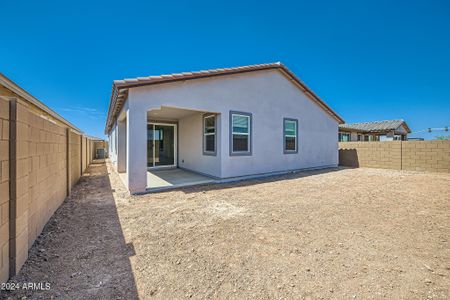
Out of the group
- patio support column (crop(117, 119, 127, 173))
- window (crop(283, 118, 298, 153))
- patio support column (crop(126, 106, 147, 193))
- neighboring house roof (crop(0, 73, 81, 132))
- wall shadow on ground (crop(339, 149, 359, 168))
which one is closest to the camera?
neighboring house roof (crop(0, 73, 81, 132))

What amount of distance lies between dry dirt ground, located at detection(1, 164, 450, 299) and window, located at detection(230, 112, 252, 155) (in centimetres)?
332

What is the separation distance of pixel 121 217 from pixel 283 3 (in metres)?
11.4

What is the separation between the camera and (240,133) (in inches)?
325

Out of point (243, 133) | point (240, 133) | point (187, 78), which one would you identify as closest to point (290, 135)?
point (243, 133)

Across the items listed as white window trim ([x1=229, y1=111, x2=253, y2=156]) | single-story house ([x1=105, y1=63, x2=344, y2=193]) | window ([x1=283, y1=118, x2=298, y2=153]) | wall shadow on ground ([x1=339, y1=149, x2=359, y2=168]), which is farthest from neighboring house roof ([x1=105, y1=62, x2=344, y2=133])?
wall shadow on ground ([x1=339, y1=149, x2=359, y2=168])

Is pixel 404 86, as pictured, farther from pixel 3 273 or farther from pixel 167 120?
pixel 3 273

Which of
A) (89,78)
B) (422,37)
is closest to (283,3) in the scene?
(422,37)

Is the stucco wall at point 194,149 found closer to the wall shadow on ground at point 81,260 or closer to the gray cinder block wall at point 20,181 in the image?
the wall shadow on ground at point 81,260

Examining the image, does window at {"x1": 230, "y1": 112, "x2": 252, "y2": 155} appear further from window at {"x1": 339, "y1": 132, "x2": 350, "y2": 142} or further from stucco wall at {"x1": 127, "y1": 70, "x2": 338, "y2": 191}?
window at {"x1": 339, "y1": 132, "x2": 350, "y2": 142}

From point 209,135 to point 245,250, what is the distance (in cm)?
613

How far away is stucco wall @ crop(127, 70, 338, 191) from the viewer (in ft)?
19.8

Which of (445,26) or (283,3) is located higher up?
(283,3)

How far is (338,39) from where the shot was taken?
1259cm

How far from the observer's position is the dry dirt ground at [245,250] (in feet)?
6.67
